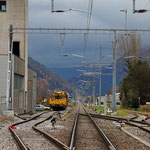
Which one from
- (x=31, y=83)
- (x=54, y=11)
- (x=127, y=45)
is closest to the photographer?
(x=54, y=11)

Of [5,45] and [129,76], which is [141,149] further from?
[129,76]

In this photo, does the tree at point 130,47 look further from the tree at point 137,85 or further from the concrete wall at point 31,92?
the concrete wall at point 31,92

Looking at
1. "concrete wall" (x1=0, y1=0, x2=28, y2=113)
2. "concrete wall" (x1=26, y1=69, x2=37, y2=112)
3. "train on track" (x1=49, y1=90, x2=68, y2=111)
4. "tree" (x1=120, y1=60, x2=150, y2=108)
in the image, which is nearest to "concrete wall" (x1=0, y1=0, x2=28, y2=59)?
"concrete wall" (x1=0, y1=0, x2=28, y2=113)

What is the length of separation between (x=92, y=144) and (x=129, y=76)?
66.4 m

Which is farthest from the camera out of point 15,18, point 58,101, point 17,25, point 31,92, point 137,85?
point 137,85

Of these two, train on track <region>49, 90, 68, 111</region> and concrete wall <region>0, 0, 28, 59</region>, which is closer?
concrete wall <region>0, 0, 28, 59</region>

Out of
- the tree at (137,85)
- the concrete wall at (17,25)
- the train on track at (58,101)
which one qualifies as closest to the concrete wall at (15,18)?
the concrete wall at (17,25)

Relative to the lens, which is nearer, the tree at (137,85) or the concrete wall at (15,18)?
the concrete wall at (15,18)

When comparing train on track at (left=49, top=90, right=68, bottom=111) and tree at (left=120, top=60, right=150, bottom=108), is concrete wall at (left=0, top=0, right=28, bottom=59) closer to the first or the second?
train on track at (left=49, top=90, right=68, bottom=111)

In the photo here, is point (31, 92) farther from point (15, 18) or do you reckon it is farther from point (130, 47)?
point (130, 47)

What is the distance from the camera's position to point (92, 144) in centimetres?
1296

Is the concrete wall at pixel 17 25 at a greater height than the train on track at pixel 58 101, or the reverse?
the concrete wall at pixel 17 25

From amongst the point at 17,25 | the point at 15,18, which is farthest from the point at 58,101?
the point at 15,18

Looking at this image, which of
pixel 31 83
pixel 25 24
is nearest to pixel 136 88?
pixel 31 83
